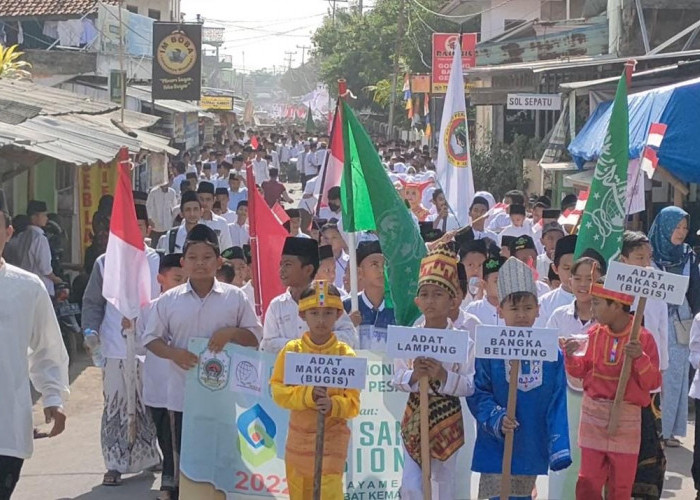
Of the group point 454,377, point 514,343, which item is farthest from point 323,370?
point 514,343

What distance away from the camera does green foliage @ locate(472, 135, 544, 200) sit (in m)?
29.3

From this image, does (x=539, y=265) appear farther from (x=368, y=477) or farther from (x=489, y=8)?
(x=489, y=8)

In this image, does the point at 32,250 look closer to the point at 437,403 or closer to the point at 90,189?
the point at 90,189

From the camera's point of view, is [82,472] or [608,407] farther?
[82,472]

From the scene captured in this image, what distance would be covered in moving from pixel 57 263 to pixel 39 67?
52.4ft

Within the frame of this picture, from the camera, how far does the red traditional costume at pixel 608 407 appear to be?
261 inches

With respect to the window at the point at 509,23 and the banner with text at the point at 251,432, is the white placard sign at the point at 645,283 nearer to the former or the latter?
the banner with text at the point at 251,432

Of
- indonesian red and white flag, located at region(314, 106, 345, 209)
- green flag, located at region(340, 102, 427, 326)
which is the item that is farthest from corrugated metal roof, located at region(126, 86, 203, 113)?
green flag, located at region(340, 102, 427, 326)

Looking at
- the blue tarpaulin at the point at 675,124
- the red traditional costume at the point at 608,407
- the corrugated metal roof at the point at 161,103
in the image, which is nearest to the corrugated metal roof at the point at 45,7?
the corrugated metal roof at the point at 161,103

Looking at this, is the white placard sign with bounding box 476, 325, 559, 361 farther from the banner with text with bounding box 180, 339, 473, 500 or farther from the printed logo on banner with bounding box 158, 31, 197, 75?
the printed logo on banner with bounding box 158, 31, 197, 75

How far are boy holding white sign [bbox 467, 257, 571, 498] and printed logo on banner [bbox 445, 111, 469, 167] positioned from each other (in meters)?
7.69

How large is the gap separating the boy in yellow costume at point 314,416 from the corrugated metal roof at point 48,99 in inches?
400

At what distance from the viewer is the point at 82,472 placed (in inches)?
361

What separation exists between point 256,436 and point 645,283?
7.68 feet
